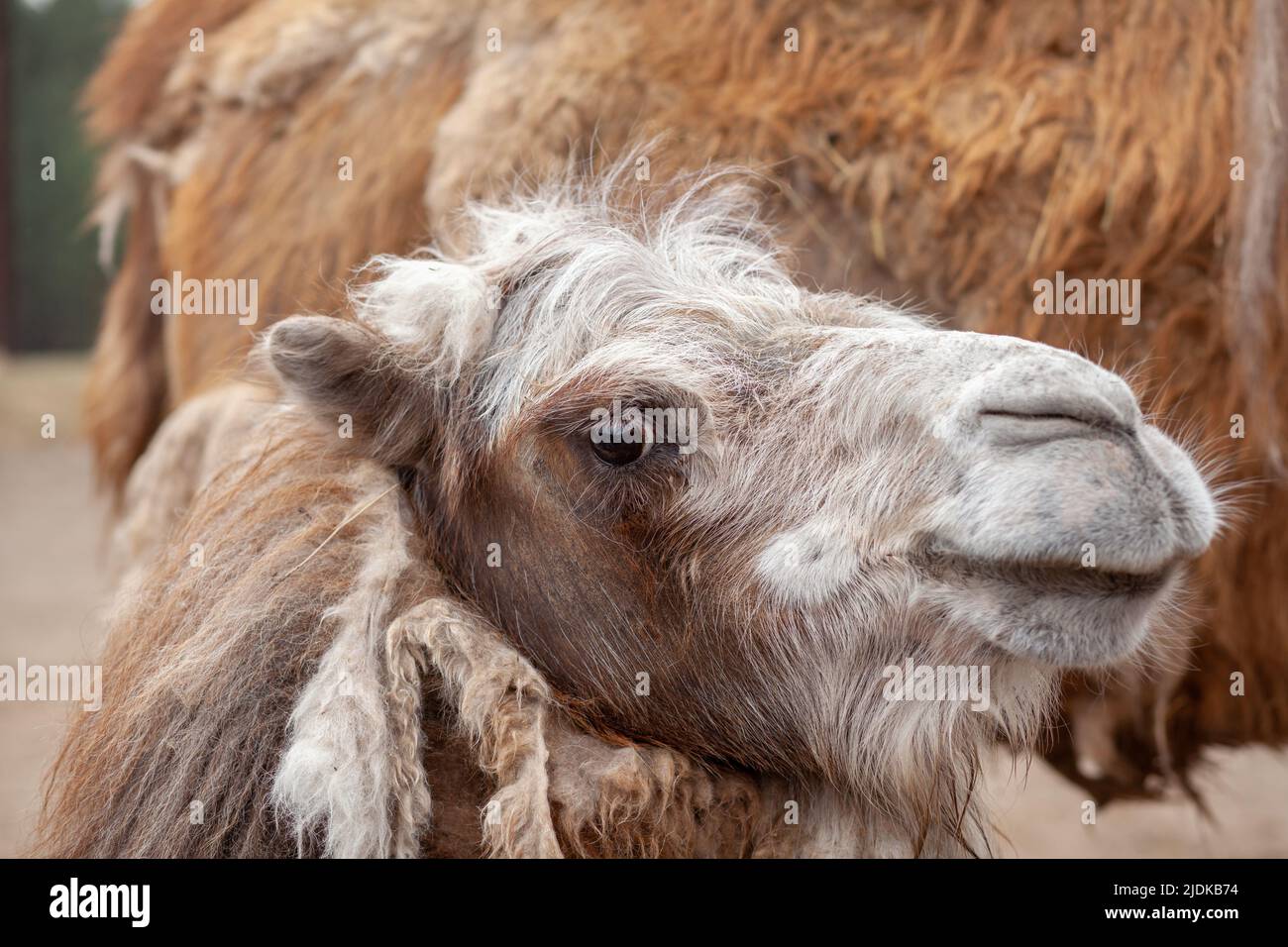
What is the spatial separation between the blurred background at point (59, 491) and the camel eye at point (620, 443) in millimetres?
1112

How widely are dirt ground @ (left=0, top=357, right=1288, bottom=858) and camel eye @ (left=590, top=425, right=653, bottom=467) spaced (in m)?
0.95

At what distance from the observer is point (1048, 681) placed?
207 centimetres

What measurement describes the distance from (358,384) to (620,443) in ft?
1.70

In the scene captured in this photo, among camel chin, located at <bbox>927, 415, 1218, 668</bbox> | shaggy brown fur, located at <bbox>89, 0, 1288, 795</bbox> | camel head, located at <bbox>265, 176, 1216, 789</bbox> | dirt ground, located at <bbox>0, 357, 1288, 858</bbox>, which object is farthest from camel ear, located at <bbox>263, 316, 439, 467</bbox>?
camel chin, located at <bbox>927, 415, 1218, 668</bbox>

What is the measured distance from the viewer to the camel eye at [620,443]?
2084 mm

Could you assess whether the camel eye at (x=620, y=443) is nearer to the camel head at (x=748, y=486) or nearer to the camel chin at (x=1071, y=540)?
the camel head at (x=748, y=486)

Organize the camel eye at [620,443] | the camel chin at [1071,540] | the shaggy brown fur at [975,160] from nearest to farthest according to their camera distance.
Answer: the camel chin at [1071,540] → the camel eye at [620,443] → the shaggy brown fur at [975,160]

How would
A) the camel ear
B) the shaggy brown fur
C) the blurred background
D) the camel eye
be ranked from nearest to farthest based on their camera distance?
the camel eye → the camel ear → the shaggy brown fur → the blurred background

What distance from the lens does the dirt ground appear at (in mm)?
4991

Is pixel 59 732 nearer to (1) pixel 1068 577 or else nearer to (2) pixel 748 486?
(2) pixel 748 486

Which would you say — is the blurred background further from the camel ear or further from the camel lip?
the camel lip

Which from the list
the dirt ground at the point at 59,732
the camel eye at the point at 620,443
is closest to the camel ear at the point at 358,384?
the camel eye at the point at 620,443

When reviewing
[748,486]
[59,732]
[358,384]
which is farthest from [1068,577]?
[59,732]
